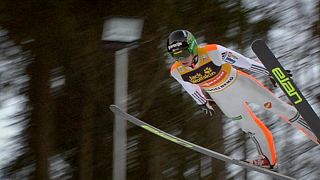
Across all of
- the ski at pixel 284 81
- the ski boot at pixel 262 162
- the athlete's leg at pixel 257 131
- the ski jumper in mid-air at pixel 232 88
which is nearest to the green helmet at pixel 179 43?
the ski jumper in mid-air at pixel 232 88

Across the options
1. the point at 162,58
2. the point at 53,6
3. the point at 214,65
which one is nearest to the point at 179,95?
the point at 162,58

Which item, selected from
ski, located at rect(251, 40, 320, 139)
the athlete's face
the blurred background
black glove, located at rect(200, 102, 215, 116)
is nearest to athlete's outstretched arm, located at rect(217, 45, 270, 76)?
ski, located at rect(251, 40, 320, 139)

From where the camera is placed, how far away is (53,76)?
31.9 feet

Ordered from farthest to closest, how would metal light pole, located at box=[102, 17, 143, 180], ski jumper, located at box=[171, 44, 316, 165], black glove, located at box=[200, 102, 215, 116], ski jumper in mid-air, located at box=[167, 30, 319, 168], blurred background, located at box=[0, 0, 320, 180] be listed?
blurred background, located at box=[0, 0, 320, 180]
metal light pole, located at box=[102, 17, 143, 180]
black glove, located at box=[200, 102, 215, 116]
ski jumper, located at box=[171, 44, 316, 165]
ski jumper in mid-air, located at box=[167, 30, 319, 168]

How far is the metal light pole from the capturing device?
6.46m

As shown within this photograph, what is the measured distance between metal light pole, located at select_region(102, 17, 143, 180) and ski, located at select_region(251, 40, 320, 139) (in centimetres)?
131

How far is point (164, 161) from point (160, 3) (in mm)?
2451

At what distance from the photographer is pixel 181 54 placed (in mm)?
5590

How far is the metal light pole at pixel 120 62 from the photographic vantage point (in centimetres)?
646

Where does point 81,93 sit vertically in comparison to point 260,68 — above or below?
below

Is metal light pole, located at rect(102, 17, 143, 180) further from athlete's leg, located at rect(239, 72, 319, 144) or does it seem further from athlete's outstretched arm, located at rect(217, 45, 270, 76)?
athlete's leg, located at rect(239, 72, 319, 144)

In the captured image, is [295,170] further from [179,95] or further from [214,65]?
[214,65]

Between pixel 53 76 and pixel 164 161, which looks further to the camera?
pixel 164 161

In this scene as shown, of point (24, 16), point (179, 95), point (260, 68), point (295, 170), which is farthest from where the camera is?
point (295, 170)
